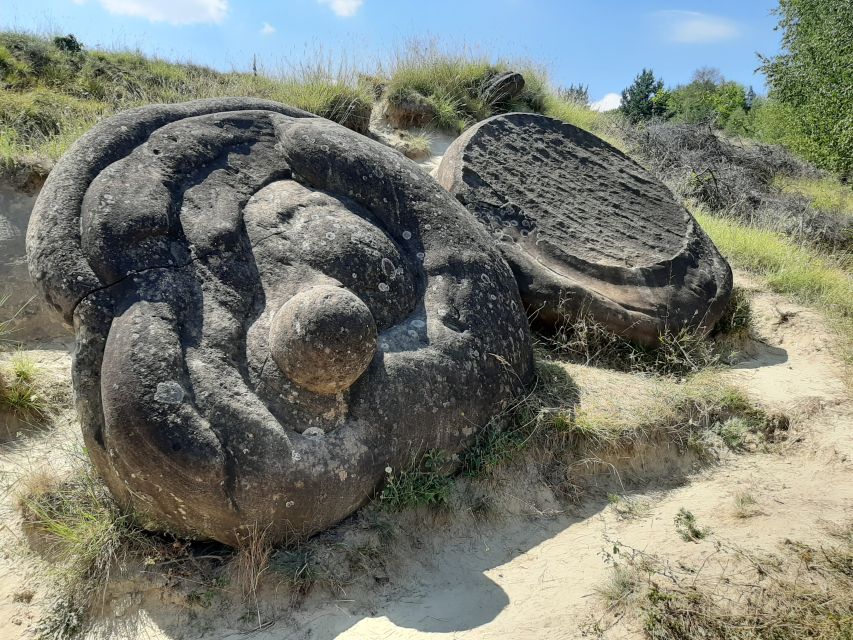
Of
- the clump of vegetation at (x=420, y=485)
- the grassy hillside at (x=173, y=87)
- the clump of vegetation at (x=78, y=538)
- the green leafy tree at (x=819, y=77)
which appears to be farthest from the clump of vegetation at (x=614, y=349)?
the green leafy tree at (x=819, y=77)

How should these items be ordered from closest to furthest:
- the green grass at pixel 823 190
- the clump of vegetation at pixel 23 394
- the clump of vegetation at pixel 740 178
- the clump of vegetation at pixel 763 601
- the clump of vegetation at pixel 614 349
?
the clump of vegetation at pixel 763 601
the clump of vegetation at pixel 23 394
the clump of vegetation at pixel 614 349
the clump of vegetation at pixel 740 178
the green grass at pixel 823 190

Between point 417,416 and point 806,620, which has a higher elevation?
point 417,416

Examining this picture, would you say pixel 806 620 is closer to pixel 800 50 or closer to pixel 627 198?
pixel 627 198

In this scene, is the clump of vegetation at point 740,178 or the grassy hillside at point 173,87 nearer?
the grassy hillside at point 173,87

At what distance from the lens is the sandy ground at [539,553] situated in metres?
2.53

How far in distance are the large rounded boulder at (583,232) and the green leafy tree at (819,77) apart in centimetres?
795

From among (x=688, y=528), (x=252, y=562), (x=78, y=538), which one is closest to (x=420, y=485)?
(x=252, y=562)

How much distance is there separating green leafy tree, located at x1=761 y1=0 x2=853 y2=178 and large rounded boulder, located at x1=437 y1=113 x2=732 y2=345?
7.95 meters

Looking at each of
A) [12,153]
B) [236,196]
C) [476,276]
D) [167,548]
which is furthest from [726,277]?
[12,153]

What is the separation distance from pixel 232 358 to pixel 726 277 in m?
3.83

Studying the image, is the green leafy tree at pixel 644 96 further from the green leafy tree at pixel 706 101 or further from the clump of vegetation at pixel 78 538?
the clump of vegetation at pixel 78 538

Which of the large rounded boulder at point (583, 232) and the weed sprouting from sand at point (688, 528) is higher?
the large rounded boulder at point (583, 232)

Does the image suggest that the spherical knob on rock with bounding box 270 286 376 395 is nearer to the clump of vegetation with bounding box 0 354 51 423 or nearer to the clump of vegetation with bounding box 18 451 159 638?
the clump of vegetation with bounding box 18 451 159 638

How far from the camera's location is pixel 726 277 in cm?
500
